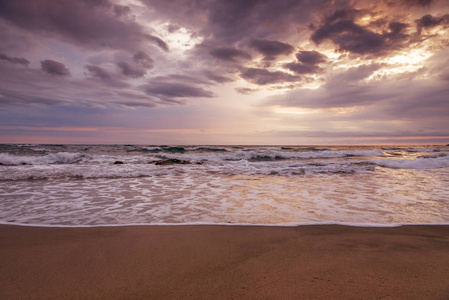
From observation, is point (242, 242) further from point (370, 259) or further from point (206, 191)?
point (206, 191)

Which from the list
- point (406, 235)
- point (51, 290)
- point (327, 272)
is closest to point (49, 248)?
point (51, 290)

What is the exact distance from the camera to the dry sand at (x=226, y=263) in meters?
1.74

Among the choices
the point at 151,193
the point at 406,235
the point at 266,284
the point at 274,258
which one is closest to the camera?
the point at 266,284

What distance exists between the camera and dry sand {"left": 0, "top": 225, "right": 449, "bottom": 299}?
1.74 m

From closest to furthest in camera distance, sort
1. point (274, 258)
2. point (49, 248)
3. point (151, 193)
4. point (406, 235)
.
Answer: point (274, 258)
point (49, 248)
point (406, 235)
point (151, 193)

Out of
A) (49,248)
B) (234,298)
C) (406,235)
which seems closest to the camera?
(234,298)

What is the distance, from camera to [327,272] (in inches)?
77.7

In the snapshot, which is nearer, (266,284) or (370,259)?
(266,284)

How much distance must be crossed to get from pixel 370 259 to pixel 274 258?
91 centimetres

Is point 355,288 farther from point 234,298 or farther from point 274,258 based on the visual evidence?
point 234,298

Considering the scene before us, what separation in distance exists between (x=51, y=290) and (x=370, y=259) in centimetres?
274

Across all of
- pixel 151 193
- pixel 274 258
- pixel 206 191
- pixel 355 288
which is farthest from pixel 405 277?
pixel 151 193

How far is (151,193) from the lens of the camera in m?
5.85

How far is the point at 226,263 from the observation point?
2191 mm
